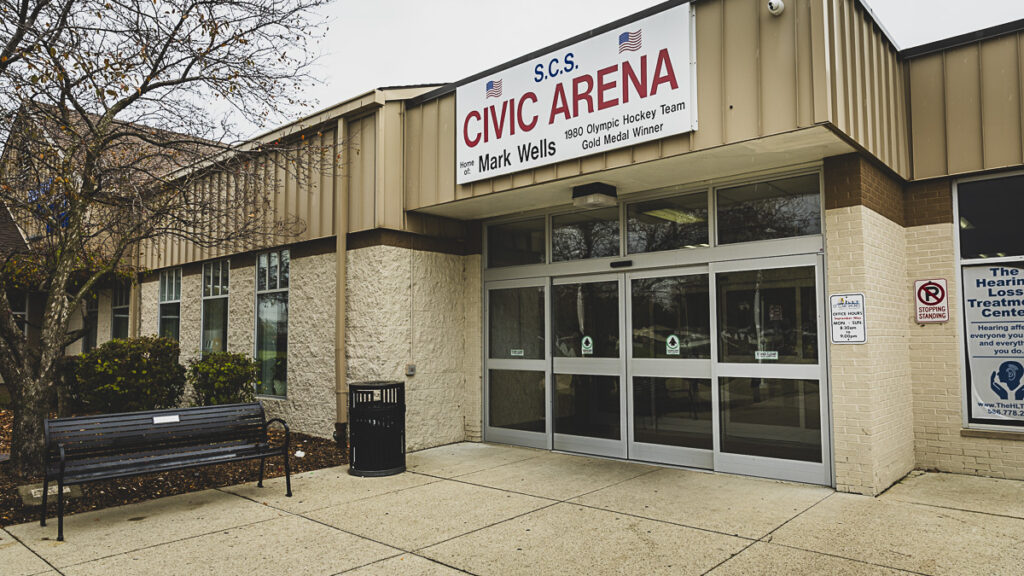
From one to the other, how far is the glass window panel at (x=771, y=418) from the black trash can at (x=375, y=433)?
12.1 feet

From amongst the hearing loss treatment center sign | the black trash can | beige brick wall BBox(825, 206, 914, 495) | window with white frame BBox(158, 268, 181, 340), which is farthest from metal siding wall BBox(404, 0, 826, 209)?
window with white frame BBox(158, 268, 181, 340)

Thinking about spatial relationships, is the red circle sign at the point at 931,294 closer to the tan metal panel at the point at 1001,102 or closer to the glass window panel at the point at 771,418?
the tan metal panel at the point at 1001,102

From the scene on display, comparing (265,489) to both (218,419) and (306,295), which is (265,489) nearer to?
(218,419)

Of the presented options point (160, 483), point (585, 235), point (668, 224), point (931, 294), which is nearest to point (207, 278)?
point (160, 483)

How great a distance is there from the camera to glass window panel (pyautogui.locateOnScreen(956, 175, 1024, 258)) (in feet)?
22.5

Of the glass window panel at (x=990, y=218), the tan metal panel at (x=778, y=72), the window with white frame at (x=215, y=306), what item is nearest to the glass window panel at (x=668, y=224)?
the tan metal panel at (x=778, y=72)

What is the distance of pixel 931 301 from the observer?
7254mm

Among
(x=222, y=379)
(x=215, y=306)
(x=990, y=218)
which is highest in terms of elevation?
(x=990, y=218)

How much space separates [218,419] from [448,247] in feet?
13.6

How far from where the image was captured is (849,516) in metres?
5.65

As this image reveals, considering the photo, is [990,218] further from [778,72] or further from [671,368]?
[671,368]

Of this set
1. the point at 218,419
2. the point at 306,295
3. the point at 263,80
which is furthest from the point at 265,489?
the point at 263,80

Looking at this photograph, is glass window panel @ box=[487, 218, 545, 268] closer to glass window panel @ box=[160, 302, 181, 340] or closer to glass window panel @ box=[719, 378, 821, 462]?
glass window panel @ box=[719, 378, 821, 462]

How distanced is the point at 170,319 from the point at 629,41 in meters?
11.1
